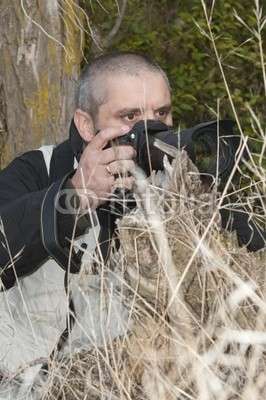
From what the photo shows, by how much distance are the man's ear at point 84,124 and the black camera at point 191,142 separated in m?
0.39

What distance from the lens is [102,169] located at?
89.4 inches

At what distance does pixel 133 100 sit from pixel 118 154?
0.38 meters

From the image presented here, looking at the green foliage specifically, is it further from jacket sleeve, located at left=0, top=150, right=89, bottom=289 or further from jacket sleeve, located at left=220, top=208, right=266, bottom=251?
jacket sleeve, located at left=0, top=150, right=89, bottom=289

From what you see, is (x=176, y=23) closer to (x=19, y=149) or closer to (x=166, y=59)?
(x=166, y=59)

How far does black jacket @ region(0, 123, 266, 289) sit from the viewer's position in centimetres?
233

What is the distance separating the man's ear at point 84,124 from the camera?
2688mm

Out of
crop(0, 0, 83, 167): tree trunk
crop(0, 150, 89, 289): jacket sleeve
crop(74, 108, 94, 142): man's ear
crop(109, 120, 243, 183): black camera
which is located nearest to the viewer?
crop(109, 120, 243, 183): black camera

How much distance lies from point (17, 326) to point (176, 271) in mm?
598

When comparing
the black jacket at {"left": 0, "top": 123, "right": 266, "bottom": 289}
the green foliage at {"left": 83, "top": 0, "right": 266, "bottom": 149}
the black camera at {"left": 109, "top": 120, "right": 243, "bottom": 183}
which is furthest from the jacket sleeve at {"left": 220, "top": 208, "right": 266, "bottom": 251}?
the green foliage at {"left": 83, "top": 0, "right": 266, "bottom": 149}

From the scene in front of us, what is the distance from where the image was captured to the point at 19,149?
Result: 3785 millimetres

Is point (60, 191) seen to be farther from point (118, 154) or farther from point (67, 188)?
point (118, 154)

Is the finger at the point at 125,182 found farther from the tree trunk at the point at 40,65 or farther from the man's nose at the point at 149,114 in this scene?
the tree trunk at the point at 40,65

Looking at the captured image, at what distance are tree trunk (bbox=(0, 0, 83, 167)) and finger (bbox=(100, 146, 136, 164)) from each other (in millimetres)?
1466

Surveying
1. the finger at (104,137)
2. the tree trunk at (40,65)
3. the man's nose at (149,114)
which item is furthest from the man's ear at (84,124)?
the tree trunk at (40,65)
